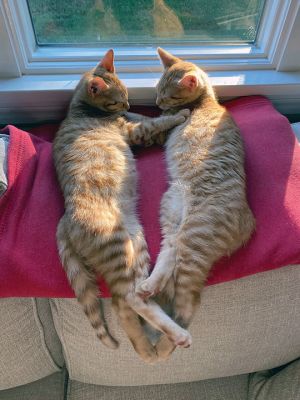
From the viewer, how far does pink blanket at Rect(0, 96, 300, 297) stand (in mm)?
979

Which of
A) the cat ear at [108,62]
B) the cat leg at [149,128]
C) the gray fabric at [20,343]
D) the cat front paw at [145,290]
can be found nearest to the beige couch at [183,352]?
the gray fabric at [20,343]

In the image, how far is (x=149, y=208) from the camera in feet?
3.71

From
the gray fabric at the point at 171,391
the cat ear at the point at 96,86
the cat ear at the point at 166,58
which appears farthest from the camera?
the cat ear at the point at 166,58

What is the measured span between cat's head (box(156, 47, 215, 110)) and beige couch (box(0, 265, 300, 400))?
753 millimetres

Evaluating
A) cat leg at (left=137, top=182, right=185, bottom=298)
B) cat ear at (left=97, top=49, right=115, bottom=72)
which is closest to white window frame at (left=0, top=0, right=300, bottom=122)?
cat ear at (left=97, top=49, right=115, bottom=72)

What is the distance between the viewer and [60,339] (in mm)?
1089

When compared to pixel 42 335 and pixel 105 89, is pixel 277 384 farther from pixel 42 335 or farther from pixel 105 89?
pixel 105 89

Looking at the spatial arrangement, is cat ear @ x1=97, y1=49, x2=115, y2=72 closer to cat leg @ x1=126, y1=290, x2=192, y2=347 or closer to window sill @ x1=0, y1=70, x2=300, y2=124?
window sill @ x1=0, y1=70, x2=300, y2=124

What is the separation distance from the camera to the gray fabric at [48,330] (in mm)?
1062

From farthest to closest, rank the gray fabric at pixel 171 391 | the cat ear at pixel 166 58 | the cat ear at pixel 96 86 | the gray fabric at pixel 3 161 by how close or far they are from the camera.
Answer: the cat ear at pixel 166 58, the cat ear at pixel 96 86, the gray fabric at pixel 171 391, the gray fabric at pixel 3 161

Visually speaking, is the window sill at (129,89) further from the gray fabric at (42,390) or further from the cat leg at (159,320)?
the gray fabric at (42,390)

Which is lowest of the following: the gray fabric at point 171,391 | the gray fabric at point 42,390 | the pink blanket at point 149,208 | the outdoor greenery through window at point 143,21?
the gray fabric at point 42,390

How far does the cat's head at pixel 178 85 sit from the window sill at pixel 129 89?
0.27 ft

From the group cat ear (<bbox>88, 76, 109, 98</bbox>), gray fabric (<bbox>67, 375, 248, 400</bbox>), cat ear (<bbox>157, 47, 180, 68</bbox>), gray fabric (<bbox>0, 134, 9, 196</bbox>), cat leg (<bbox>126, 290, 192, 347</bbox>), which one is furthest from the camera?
cat ear (<bbox>157, 47, 180, 68</bbox>)
